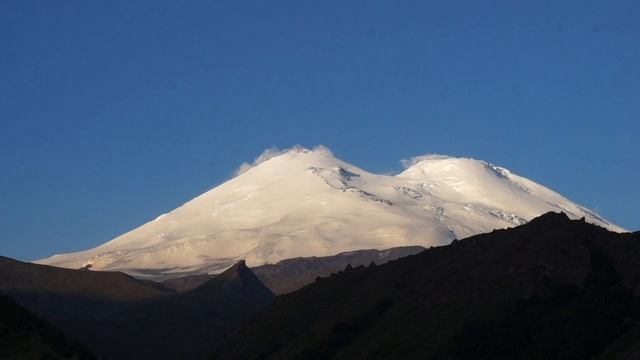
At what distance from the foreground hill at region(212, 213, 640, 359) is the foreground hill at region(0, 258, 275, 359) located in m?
52.5

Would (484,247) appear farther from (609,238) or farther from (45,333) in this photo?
(45,333)

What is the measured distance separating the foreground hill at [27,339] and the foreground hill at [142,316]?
78446 millimetres

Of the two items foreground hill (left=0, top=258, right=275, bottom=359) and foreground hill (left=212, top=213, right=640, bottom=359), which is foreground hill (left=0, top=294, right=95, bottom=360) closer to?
foreground hill (left=212, top=213, right=640, bottom=359)

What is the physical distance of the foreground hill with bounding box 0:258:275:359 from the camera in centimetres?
15750

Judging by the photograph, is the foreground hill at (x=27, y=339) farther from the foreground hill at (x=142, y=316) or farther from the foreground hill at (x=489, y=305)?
the foreground hill at (x=142, y=316)

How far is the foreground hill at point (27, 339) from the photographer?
180 ft

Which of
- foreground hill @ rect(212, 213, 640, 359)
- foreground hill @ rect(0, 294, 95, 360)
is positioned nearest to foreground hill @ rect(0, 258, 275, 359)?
foreground hill @ rect(212, 213, 640, 359)

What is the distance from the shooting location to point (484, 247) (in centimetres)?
9375

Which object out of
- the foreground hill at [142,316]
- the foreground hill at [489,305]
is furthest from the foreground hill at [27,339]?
the foreground hill at [142,316]

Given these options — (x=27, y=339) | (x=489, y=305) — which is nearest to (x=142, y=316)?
(x=489, y=305)

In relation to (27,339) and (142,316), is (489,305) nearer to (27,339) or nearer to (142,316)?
(27,339)

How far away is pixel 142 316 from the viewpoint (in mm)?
179500

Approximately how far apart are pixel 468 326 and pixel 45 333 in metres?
25.0

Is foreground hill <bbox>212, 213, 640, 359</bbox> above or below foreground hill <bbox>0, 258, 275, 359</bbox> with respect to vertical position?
below
